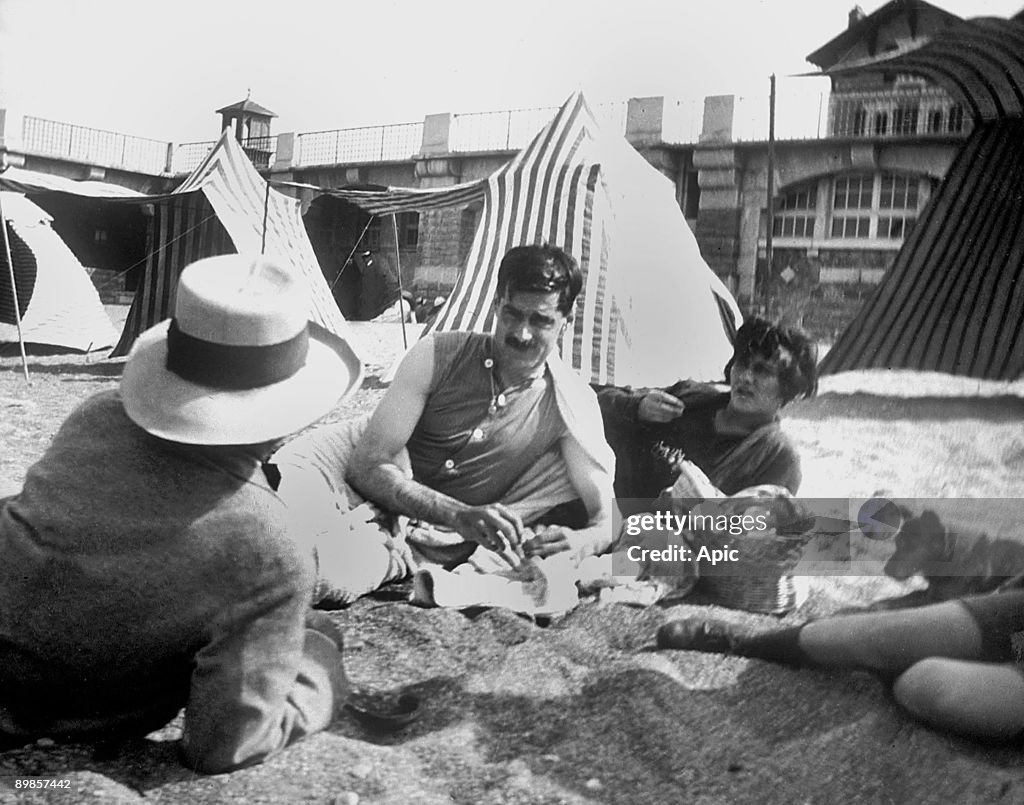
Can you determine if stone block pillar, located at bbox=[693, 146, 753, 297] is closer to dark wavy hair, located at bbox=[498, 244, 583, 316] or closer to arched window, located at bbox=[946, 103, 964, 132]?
dark wavy hair, located at bbox=[498, 244, 583, 316]

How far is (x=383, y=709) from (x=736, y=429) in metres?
1.07

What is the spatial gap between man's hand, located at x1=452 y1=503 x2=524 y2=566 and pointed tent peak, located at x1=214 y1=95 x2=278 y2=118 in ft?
4.52

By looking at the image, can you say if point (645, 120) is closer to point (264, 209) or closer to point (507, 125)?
point (507, 125)

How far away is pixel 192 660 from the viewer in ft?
6.21

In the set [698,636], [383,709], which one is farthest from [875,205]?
[383,709]

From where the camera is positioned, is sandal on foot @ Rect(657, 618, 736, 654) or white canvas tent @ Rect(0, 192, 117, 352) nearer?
sandal on foot @ Rect(657, 618, 736, 654)

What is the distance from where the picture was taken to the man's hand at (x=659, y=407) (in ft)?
8.34

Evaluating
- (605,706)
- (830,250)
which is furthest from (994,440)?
(605,706)

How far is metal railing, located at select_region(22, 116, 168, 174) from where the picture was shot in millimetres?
3232

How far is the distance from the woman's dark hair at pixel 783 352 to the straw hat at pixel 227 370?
1.03 meters

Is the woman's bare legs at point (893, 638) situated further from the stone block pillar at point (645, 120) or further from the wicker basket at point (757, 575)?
the stone block pillar at point (645, 120)

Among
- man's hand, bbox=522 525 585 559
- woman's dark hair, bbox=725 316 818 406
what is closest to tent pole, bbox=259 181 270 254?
man's hand, bbox=522 525 585 559

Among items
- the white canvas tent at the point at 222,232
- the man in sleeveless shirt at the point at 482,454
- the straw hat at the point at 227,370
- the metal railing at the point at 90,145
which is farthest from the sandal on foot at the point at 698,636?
the metal railing at the point at 90,145

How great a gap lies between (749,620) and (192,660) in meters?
1.23
